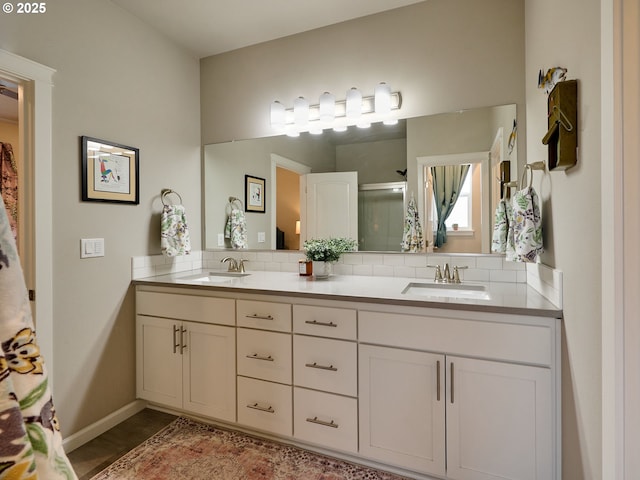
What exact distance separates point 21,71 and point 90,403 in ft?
5.91

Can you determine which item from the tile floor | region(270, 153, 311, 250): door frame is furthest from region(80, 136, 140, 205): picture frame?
the tile floor

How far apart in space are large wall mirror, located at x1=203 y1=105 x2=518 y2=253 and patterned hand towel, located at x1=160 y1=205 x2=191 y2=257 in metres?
0.38

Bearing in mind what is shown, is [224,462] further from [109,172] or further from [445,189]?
[445,189]

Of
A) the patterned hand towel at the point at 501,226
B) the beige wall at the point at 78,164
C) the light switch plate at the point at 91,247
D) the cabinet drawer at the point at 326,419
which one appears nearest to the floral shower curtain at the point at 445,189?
the patterned hand towel at the point at 501,226

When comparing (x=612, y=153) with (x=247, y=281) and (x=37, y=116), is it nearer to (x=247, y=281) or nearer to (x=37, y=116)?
(x=247, y=281)

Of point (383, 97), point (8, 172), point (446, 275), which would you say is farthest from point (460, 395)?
point (8, 172)

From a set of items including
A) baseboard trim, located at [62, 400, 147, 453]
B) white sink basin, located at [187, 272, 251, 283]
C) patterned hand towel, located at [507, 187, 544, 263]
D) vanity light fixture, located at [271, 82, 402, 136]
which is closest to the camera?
patterned hand towel, located at [507, 187, 544, 263]

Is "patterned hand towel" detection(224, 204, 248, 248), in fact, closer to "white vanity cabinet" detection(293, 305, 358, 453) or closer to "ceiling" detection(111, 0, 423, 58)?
"white vanity cabinet" detection(293, 305, 358, 453)

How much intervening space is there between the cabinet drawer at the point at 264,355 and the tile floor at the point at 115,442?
728mm

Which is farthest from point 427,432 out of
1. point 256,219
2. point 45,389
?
point 256,219

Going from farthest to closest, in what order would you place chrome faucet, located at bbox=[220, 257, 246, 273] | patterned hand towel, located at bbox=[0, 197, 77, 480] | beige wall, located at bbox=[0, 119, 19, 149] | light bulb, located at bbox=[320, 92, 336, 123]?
beige wall, located at bbox=[0, 119, 19, 149]
chrome faucet, located at bbox=[220, 257, 246, 273]
light bulb, located at bbox=[320, 92, 336, 123]
patterned hand towel, located at bbox=[0, 197, 77, 480]

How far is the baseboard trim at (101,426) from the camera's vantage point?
1.92 m

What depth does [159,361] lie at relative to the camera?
2191 millimetres

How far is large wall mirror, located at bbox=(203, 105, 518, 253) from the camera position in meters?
→ 2.08
